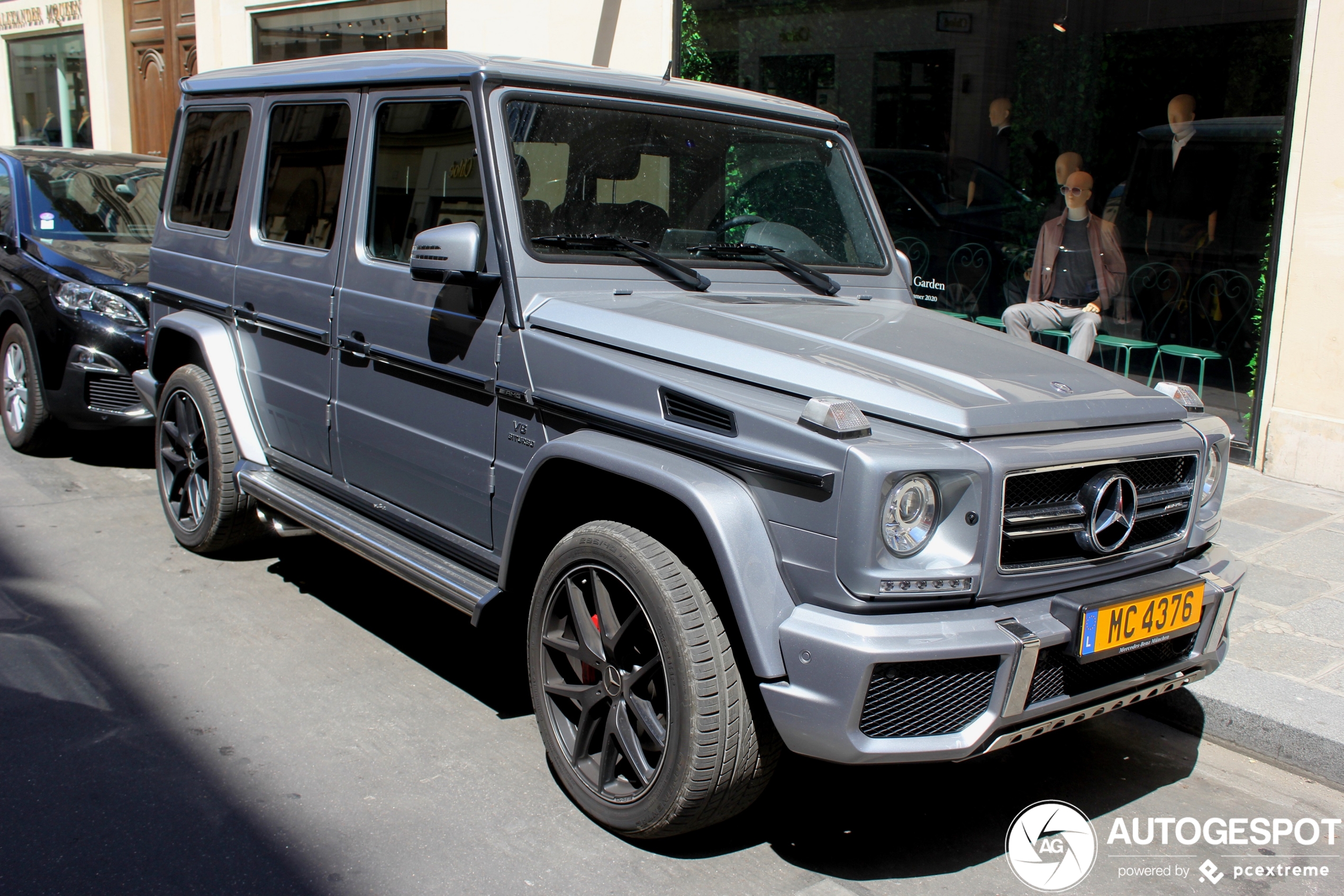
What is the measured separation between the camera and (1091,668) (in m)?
2.79

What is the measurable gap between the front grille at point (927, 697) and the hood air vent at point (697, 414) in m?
0.68

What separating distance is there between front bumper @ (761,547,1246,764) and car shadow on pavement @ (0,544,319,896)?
4.26 ft

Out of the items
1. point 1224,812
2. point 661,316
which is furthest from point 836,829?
point 661,316

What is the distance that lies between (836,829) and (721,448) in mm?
1205

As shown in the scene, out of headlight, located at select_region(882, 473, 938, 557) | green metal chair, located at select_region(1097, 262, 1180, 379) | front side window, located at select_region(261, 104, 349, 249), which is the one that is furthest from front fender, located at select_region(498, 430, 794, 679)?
green metal chair, located at select_region(1097, 262, 1180, 379)

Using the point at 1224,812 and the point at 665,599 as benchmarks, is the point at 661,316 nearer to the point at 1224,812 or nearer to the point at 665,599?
the point at 665,599

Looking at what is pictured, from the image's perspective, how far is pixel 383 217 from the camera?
156 inches

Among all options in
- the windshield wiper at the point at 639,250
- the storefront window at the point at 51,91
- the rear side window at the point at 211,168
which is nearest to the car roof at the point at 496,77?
the rear side window at the point at 211,168

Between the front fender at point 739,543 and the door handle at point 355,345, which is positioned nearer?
the front fender at point 739,543

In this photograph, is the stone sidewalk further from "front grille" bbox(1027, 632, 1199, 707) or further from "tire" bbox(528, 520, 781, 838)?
"tire" bbox(528, 520, 781, 838)

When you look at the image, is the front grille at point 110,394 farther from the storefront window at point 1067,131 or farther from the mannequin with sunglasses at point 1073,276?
the storefront window at point 1067,131

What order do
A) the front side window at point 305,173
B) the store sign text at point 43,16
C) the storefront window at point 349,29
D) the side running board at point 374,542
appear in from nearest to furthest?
the side running board at point 374,542 → the front side window at point 305,173 → the storefront window at point 349,29 → the store sign text at point 43,16

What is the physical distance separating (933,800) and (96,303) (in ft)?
17.7

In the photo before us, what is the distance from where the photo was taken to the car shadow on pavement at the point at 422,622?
3961mm
